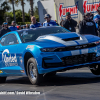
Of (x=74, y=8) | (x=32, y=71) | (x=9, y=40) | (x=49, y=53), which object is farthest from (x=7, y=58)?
(x=74, y=8)

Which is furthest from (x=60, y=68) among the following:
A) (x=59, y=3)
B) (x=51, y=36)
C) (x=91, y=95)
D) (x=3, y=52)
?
(x=59, y=3)

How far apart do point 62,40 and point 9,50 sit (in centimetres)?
169

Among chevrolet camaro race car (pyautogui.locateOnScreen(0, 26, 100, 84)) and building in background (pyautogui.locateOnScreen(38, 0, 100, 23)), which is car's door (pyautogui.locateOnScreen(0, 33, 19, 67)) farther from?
building in background (pyautogui.locateOnScreen(38, 0, 100, 23))

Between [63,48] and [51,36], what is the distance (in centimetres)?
70

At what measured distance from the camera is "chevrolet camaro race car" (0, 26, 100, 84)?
6941mm

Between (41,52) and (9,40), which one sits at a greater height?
(9,40)

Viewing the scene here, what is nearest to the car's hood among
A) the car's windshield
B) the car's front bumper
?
the car's front bumper

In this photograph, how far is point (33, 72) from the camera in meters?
7.27

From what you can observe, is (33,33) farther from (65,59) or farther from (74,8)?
(74,8)

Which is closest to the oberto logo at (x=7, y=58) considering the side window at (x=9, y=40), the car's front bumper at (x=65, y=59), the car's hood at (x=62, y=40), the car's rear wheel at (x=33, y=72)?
the side window at (x=9, y=40)

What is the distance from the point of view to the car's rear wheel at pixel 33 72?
7.09 meters

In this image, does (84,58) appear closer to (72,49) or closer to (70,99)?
(72,49)

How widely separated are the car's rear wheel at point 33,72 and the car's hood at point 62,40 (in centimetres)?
46

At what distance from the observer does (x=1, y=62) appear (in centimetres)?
861
